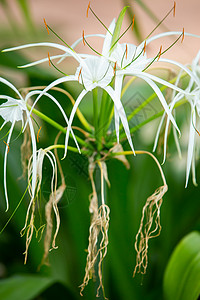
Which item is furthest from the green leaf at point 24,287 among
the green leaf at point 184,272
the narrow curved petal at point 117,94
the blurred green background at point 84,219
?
the narrow curved petal at point 117,94

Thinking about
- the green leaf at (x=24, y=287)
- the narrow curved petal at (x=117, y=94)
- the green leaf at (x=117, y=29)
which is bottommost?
the green leaf at (x=24, y=287)

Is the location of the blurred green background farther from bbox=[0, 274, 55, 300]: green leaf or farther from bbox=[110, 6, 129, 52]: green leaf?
bbox=[110, 6, 129, 52]: green leaf

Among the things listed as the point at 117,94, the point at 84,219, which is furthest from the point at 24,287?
the point at 117,94

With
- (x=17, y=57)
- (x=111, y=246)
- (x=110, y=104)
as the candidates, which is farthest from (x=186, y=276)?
(x=17, y=57)

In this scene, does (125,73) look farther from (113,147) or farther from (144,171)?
(144,171)

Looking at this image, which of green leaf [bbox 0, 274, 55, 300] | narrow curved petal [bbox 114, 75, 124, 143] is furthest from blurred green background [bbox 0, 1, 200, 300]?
narrow curved petal [bbox 114, 75, 124, 143]

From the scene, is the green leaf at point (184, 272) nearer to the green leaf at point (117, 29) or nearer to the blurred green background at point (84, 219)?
the blurred green background at point (84, 219)
